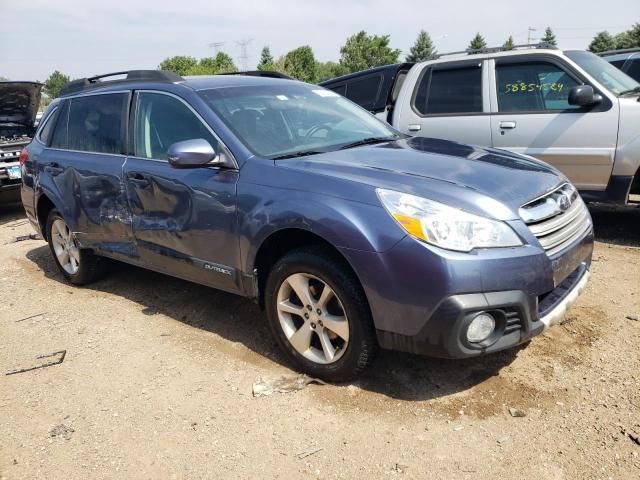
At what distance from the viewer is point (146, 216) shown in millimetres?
3867

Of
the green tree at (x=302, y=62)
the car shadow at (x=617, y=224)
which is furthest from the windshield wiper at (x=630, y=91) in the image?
the green tree at (x=302, y=62)

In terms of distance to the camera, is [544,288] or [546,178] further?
[546,178]

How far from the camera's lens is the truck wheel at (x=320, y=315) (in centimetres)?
281

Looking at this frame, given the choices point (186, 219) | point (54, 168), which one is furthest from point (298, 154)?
point (54, 168)

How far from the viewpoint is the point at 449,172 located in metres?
2.97

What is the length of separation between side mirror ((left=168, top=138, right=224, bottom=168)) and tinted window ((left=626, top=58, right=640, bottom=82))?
682cm

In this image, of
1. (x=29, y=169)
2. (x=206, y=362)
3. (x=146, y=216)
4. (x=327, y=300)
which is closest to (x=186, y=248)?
(x=146, y=216)

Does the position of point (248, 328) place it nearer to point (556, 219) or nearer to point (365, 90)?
point (556, 219)

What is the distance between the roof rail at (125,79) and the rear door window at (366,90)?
125 inches

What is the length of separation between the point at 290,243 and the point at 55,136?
303 cm

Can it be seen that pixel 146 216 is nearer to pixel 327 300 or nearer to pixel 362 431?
pixel 327 300

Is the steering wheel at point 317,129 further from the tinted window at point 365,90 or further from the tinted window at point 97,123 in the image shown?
the tinted window at point 365,90

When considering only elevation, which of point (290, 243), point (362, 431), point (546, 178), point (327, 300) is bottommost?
point (362, 431)

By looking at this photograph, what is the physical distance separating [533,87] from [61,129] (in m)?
4.66
